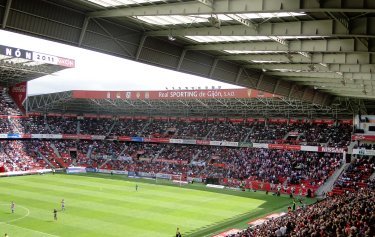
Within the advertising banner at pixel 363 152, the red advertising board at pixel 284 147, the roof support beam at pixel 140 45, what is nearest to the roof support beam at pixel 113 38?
the roof support beam at pixel 140 45

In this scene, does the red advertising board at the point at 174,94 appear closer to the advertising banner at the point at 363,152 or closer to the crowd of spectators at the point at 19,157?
the advertising banner at the point at 363,152

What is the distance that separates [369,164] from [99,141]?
50287mm

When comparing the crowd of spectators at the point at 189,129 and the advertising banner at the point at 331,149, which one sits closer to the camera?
the advertising banner at the point at 331,149

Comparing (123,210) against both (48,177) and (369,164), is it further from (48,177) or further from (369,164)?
(369,164)

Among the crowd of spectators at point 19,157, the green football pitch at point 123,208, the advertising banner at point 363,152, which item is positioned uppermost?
the advertising banner at point 363,152

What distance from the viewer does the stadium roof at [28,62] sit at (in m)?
41.2

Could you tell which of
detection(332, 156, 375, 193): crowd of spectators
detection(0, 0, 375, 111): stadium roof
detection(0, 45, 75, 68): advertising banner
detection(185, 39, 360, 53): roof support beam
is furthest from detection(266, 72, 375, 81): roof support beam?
detection(0, 45, 75, 68): advertising banner

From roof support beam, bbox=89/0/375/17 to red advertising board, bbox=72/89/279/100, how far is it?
119ft

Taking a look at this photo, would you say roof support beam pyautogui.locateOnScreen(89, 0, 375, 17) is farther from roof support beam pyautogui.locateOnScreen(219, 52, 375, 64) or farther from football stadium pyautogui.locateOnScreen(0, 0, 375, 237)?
roof support beam pyautogui.locateOnScreen(219, 52, 375, 64)

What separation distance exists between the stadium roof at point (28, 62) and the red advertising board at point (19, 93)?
6.84m

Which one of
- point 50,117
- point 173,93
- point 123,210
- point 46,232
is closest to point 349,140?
point 173,93

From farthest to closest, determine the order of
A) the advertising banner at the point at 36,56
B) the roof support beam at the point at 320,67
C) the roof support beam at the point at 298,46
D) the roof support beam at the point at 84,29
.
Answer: the advertising banner at the point at 36,56
the roof support beam at the point at 320,67
the roof support beam at the point at 298,46
the roof support beam at the point at 84,29

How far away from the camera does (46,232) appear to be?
2770cm

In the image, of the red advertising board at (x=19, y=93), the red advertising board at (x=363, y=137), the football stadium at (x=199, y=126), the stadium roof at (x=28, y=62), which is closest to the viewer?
the football stadium at (x=199, y=126)
